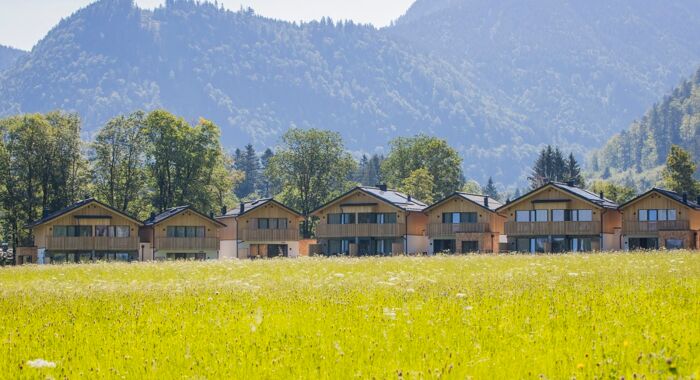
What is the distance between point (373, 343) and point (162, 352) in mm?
3443

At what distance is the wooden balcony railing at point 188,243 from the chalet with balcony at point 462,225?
1928cm

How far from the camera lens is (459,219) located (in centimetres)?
7512

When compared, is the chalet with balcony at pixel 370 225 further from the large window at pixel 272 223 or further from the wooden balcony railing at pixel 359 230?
the large window at pixel 272 223

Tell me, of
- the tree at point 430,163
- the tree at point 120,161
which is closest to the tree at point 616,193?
the tree at point 430,163

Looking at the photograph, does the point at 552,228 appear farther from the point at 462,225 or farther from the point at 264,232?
the point at 264,232

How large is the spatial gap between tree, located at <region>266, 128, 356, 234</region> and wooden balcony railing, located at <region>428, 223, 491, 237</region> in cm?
2755

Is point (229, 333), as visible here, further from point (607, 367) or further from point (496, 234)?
point (496, 234)

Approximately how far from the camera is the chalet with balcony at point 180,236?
242ft

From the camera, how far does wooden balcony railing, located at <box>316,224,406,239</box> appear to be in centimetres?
7612

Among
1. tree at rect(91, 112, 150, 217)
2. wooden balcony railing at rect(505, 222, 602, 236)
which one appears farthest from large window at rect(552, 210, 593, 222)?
tree at rect(91, 112, 150, 217)

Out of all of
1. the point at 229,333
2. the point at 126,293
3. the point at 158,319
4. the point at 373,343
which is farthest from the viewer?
the point at 126,293

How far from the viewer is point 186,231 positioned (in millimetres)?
74625

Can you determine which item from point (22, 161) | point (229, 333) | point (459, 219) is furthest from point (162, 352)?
point (22, 161)

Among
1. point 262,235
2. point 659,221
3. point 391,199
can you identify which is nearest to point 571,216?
point 659,221
